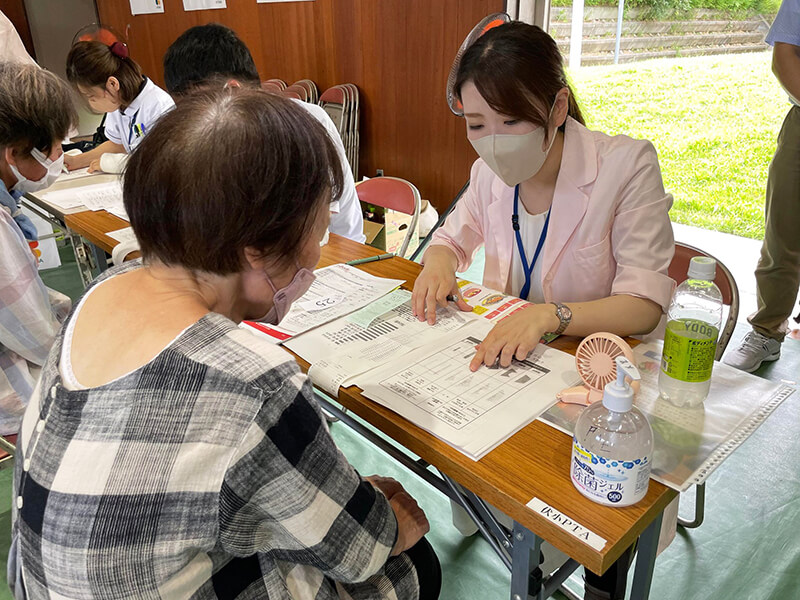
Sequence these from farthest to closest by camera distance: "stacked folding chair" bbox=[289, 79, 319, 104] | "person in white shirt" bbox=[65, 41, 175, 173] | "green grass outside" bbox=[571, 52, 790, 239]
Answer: "stacked folding chair" bbox=[289, 79, 319, 104], "green grass outside" bbox=[571, 52, 790, 239], "person in white shirt" bbox=[65, 41, 175, 173]

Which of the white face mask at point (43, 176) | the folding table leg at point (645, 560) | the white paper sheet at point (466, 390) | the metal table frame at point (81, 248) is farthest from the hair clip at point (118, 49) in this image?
the folding table leg at point (645, 560)

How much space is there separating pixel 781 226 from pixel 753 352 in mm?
541

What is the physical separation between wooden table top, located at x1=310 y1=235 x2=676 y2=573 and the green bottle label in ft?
0.69

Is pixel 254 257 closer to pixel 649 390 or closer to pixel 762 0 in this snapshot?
pixel 649 390

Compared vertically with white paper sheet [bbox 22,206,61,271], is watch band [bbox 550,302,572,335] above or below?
above

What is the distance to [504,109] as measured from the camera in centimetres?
124

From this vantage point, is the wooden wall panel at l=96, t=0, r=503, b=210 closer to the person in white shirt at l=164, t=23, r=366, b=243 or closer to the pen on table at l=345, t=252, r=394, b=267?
the person in white shirt at l=164, t=23, r=366, b=243

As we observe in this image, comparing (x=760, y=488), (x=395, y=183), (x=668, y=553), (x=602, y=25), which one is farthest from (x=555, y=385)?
(x=602, y=25)

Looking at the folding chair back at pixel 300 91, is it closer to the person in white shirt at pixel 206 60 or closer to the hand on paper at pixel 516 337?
the person in white shirt at pixel 206 60

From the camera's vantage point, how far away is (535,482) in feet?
2.66

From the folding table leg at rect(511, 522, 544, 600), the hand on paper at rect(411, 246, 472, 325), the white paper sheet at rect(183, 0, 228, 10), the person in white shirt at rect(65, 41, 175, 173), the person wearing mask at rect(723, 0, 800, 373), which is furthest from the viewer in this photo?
the white paper sheet at rect(183, 0, 228, 10)

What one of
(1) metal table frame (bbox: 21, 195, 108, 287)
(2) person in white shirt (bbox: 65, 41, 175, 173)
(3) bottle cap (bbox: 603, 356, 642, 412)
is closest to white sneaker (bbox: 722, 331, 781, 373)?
(3) bottle cap (bbox: 603, 356, 642, 412)

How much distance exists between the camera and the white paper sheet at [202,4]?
5.18m

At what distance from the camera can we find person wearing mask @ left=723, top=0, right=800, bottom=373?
2.15m
